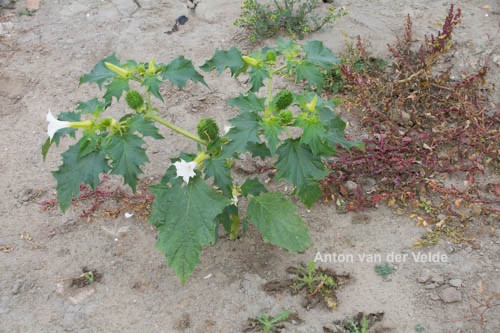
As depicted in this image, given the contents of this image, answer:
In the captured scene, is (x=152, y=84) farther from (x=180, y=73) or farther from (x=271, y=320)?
(x=271, y=320)

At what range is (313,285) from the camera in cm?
318

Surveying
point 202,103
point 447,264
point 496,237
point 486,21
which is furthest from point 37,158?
point 486,21

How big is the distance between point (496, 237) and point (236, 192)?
63.4 inches

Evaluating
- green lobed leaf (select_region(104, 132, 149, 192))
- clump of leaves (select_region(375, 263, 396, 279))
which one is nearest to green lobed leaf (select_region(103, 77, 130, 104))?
green lobed leaf (select_region(104, 132, 149, 192))

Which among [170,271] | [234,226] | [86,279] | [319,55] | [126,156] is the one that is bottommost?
[86,279]

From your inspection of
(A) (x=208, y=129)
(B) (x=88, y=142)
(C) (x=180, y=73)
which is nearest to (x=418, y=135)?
(A) (x=208, y=129)

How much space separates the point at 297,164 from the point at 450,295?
1167 mm

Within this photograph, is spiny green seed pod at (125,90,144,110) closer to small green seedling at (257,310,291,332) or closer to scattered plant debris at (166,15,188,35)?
small green seedling at (257,310,291,332)

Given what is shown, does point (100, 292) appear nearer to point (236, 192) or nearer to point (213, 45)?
point (236, 192)

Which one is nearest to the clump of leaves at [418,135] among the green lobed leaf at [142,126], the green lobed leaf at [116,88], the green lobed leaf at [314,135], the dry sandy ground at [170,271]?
the dry sandy ground at [170,271]

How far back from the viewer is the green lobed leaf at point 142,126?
9.02 ft

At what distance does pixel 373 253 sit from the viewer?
3391 millimetres

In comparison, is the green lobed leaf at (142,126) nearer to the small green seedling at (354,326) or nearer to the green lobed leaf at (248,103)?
the green lobed leaf at (248,103)

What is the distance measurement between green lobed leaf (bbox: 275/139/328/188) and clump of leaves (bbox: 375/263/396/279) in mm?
841
